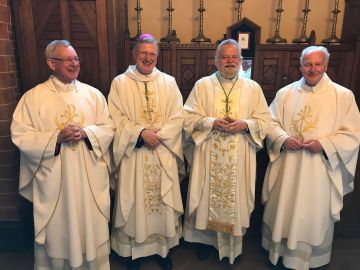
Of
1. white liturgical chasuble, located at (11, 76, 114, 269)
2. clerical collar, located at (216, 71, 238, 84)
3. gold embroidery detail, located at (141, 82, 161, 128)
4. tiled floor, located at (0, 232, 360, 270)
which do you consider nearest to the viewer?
white liturgical chasuble, located at (11, 76, 114, 269)

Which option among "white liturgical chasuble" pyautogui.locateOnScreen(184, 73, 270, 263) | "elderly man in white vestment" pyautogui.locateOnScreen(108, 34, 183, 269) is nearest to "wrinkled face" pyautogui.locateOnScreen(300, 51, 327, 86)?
"white liturgical chasuble" pyautogui.locateOnScreen(184, 73, 270, 263)

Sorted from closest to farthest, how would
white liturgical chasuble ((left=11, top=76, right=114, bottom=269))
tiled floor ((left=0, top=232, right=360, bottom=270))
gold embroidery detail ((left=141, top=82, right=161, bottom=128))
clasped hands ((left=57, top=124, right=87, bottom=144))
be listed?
1. clasped hands ((left=57, top=124, right=87, bottom=144))
2. white liturgical chasuble ((left=11, top=76, right=114, bottom=269))
3. gold embroidery detail ((left=141, top=82, right=161, bottom=128))
4. tiled floor ((left=0, top=232, right=360, bottom=270))

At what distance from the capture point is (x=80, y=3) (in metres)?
3.32

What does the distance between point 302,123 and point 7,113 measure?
3.03 metres

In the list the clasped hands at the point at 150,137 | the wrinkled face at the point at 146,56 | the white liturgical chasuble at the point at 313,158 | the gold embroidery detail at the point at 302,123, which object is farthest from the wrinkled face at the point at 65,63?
the gold embroidery detail at the point at 302,123

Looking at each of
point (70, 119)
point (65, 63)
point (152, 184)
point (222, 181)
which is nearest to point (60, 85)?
point (65, 63)

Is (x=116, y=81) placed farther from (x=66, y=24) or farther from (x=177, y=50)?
(x=177, y=50)

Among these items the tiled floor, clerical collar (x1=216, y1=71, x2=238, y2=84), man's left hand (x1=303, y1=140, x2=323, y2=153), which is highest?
clerical collar (x1=216, y1=71, x2=238, y2=84)

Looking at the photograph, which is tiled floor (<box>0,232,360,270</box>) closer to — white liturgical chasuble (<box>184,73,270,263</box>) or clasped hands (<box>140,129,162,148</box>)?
white liturgical chasuble (<box>184,73,270,263</box>)

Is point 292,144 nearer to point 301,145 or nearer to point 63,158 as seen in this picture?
point 301,145

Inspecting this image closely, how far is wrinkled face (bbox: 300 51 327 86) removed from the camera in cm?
285

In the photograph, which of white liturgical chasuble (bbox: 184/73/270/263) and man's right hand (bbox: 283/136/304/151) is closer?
man's right hand (bbox: 283/136/304/151)

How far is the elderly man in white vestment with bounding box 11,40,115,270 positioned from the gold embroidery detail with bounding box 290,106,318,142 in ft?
5.88

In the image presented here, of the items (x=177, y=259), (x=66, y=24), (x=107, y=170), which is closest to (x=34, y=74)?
(x=66, y=24)
